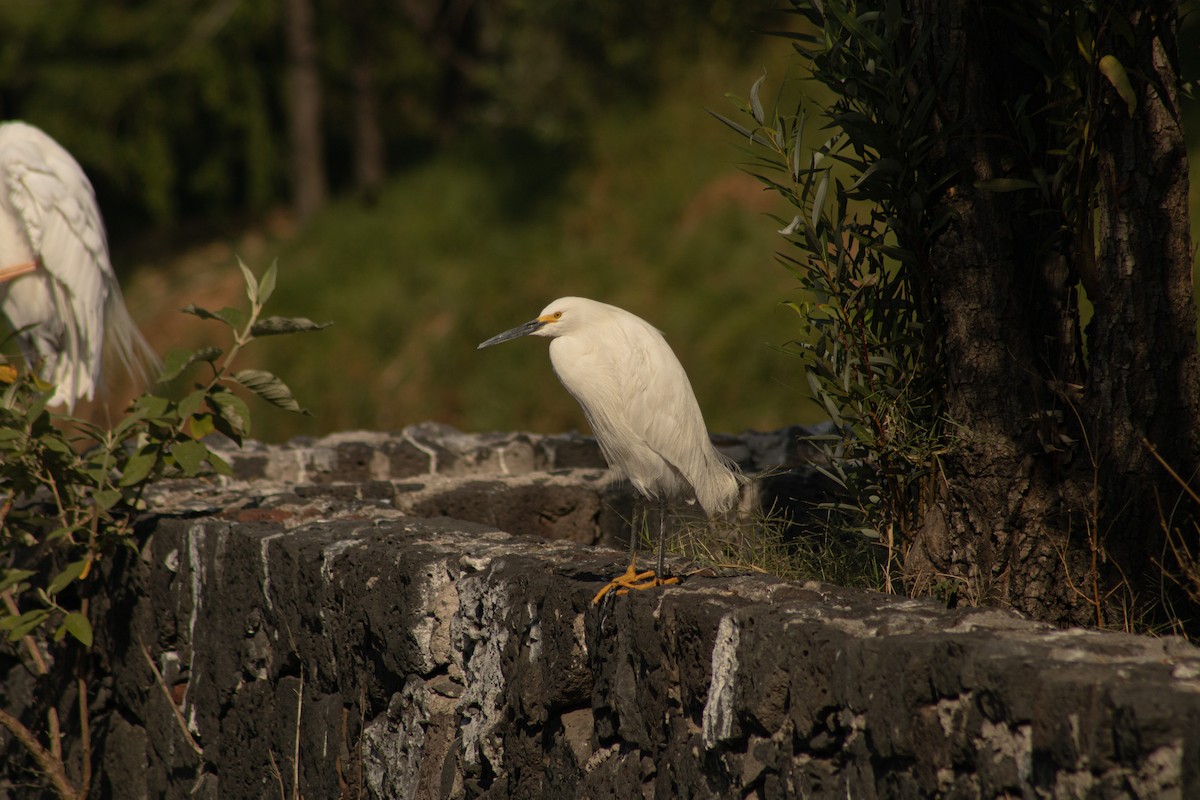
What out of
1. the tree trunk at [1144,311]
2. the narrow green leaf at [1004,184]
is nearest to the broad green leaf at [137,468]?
the narrow green leaf at [1004,184]

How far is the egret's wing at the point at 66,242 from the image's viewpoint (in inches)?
223

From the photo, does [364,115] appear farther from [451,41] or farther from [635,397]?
[635,397]

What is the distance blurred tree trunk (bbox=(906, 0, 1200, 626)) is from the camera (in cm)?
274

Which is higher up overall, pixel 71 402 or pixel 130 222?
pixel 130 222

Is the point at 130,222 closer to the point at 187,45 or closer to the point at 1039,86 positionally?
the point at 187,45

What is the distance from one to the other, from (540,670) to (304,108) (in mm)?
16048

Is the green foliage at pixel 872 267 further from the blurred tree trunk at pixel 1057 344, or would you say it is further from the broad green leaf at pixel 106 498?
the broad green leaf at pixel 106 498

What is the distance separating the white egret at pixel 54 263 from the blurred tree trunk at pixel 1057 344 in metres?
4.18

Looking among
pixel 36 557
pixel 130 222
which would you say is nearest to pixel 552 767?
pixel 36 557

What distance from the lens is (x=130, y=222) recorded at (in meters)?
22.5

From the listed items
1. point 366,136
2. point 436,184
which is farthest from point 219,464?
point 366,136

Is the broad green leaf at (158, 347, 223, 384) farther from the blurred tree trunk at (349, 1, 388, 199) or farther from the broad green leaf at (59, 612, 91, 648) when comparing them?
the blurred tree trunk at (349, 1, 388, 199)

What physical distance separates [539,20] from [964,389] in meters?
13.3

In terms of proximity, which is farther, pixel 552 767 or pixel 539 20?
pixel 539 20
